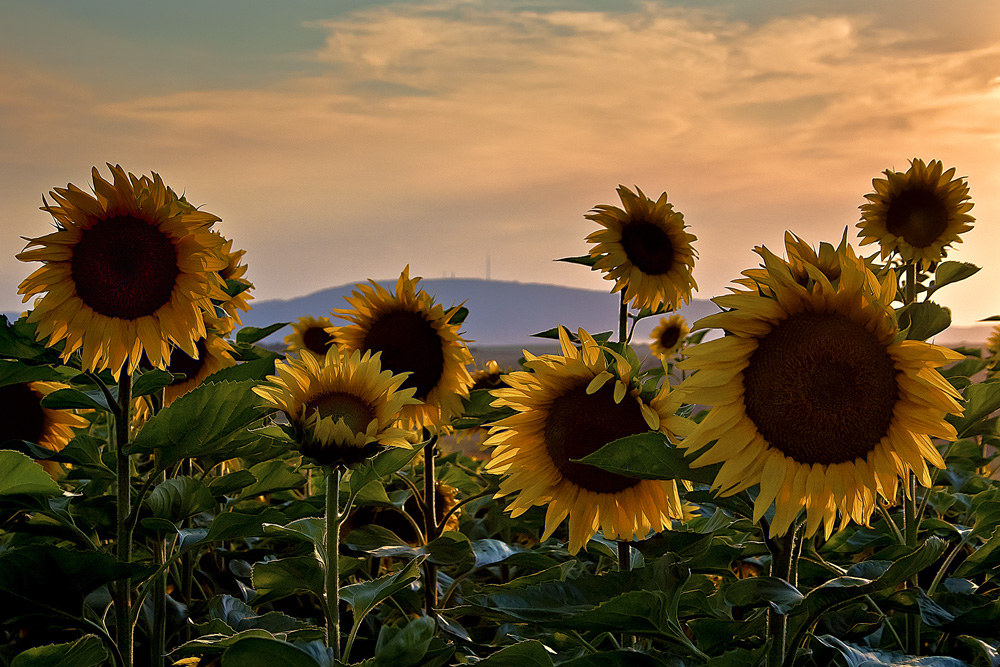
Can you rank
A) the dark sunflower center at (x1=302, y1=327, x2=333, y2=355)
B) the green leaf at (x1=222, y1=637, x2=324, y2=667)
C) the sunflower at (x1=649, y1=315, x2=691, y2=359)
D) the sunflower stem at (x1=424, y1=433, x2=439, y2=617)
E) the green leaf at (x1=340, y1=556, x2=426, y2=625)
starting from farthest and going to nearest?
the sunflower at (x1=649, y1=315, x2=691, y2=359) < the dark sunflower center at (x1=302, y1=327, x2=333, y2=355) < the sunflower stem at (x1=424, y1=433, x2=439, y2=617) < the green leaf at (x1=340, y1=556, x2=426, y2=625) < the green leaf at (x1=222, y1=637, x2=324, y2=667)

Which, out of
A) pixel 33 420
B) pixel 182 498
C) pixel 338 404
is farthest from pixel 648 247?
pixel 33 420

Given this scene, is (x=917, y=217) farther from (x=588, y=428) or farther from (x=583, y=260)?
(x=588, y=428)

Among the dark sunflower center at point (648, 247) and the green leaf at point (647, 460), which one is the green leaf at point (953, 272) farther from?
the green leaf at point (647, 460)

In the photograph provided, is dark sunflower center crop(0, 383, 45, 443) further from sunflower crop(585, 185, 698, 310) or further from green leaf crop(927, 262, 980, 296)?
green leaf crop(927, 262, 980, 296)

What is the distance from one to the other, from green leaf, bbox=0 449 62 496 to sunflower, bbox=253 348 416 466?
417mm

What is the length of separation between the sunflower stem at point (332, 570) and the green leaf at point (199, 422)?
21 centimetres

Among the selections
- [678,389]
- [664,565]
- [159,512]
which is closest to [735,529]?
[664,565]

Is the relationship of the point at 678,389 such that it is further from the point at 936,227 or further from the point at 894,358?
the point at 936,227

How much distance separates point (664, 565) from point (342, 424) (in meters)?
0.61

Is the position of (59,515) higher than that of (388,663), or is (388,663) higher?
(59,515)

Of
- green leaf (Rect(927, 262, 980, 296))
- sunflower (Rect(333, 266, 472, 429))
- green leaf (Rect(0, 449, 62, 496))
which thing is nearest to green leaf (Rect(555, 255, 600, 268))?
sunflower (Rect(333, 266, 472, 429))

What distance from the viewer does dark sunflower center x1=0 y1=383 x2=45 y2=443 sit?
219cm

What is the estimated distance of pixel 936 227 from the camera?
11.8 feet

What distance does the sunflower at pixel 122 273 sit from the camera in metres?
1.76
